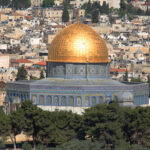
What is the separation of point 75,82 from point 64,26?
7052 cm

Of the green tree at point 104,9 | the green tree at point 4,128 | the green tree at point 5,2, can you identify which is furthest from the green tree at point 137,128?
Answer: the green tree at point 5,2

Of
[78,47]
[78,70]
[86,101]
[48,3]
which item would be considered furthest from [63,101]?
[48,3]

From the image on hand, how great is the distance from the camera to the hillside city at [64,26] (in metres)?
105

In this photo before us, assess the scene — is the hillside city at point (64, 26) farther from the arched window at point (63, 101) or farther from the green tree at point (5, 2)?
the arched window at point (63, 101)

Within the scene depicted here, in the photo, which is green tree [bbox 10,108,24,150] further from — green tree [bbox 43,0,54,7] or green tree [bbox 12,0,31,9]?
green tree [bbox 43,0,54,7]

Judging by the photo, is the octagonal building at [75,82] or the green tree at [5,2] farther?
the green tree at [5,2]

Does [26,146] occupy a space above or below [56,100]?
above

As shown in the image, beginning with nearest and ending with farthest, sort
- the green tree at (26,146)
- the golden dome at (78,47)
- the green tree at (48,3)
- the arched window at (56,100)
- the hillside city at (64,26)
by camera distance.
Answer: the green tree at (26,146) → the arched window at (56,100) → the golden dome at (78,47) → the hillside city at (64,26) → the green tree at (48,3)

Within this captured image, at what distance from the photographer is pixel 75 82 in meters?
70.4

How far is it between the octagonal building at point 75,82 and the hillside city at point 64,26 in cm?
1314

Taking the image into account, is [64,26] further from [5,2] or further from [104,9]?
[5,2]

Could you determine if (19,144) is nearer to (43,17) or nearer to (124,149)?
(124,149)

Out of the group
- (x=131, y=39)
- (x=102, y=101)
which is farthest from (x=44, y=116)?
(x=131, y=39)

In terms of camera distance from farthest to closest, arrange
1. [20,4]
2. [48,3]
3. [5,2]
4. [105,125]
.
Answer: [48,3], [20,4], [5,2], [105,125]
